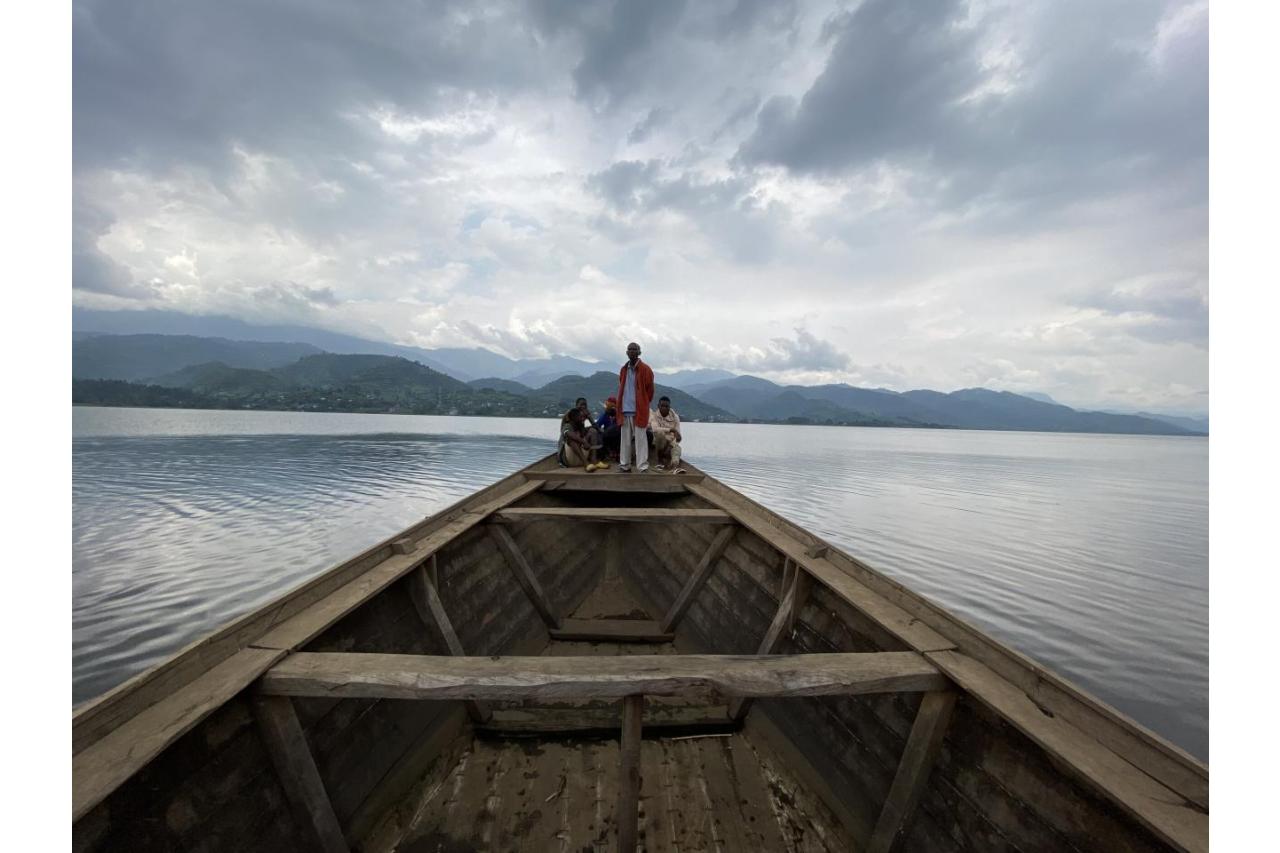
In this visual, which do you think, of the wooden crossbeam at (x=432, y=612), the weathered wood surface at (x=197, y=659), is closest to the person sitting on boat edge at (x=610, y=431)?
the wooden crossbeam at (x=432, y=612)

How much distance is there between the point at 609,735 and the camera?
15.0 feet

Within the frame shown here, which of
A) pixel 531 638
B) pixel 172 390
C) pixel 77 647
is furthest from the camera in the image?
pixel 172 390

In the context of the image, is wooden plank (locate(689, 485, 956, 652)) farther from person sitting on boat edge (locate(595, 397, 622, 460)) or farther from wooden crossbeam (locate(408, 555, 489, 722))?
person sitting on boat edge (locate(595, 397, 622, 460))

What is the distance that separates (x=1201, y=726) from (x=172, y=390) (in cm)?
23607

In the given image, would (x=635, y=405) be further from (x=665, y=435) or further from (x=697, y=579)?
(x=697, y=579)

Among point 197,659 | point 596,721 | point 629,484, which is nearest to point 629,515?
point 629,484

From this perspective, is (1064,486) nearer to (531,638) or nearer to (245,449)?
(531,638)

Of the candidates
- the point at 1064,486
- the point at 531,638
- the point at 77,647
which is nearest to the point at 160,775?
the point at 531,638

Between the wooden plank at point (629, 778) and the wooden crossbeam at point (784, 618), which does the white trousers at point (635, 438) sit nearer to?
the wooden crossbeam at point (784, 618)

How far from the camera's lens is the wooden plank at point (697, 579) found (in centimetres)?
644

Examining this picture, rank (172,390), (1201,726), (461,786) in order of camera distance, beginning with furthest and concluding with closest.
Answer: (172,390) < (1201,726) < (461,786)

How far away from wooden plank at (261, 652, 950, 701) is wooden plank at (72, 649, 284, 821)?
0.18 metres

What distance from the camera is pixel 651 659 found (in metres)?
2.97

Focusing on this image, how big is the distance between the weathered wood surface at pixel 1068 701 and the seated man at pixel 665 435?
6709 millimetres
